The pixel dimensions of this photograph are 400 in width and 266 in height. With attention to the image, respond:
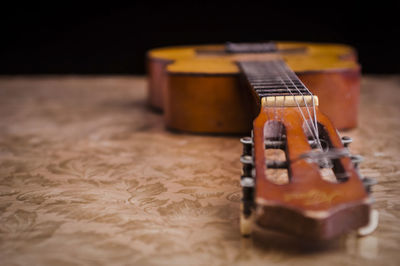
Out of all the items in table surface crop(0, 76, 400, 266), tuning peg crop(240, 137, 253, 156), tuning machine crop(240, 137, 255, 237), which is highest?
tuning peg crop(240, 137, 253, 156)

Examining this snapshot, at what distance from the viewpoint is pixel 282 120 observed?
103cm

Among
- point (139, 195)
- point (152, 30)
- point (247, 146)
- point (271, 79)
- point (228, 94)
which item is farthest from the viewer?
point (152, 30)

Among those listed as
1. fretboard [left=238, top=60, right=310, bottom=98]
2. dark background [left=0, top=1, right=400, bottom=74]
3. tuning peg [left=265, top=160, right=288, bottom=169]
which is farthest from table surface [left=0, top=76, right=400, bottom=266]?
dark background [left=0, top=1, right=400, bottom=74]

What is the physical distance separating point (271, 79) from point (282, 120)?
17.7 inches

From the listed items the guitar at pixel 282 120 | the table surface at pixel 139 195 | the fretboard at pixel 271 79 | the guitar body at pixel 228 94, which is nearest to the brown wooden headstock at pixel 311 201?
the guitar at pixel 282 120

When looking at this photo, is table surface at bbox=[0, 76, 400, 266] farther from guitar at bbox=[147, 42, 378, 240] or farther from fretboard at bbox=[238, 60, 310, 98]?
fretboard at bbox=[238, 60, 310, 98]

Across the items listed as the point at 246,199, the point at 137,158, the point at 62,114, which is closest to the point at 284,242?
the point at 246,199

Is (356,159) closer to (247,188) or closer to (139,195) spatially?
(247,188)

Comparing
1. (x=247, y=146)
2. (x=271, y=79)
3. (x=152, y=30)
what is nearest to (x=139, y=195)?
(x=247, y=146)

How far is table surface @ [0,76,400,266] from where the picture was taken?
35.7 inches

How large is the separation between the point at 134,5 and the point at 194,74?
2.44 metres

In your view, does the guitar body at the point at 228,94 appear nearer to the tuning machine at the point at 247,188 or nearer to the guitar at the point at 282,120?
the guitar at the point at 282,120

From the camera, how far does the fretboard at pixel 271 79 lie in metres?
1.20

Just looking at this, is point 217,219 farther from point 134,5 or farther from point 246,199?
point 134,5
